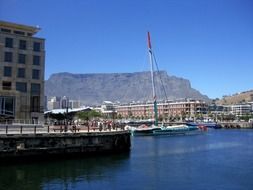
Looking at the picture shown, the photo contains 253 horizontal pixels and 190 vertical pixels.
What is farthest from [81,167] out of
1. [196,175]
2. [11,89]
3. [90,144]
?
[11,89]

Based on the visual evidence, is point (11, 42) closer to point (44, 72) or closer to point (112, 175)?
point (44, 72)

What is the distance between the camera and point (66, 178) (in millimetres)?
39250

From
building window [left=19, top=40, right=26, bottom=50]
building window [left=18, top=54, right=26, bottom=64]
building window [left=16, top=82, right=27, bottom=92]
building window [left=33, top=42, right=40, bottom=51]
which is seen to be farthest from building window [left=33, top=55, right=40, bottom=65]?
building window [left=16, top=82, right=27, bottom=92]

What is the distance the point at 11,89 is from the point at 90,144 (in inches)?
1142

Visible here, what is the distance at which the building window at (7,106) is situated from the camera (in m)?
71.7

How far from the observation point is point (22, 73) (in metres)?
79.7

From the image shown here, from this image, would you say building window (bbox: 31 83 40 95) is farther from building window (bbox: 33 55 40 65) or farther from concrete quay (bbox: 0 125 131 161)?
concrete quay (bbox: 0 125 131 161)

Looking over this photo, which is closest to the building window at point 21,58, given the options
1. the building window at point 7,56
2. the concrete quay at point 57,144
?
the building window at point 7,56

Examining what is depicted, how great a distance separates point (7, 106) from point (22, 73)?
9437 millimetres

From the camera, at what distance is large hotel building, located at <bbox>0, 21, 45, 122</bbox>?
7575 centimetres

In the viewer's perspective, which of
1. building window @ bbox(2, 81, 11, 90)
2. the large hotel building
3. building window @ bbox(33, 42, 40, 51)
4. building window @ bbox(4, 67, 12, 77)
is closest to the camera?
the large hotel building

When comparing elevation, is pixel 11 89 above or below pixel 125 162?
above

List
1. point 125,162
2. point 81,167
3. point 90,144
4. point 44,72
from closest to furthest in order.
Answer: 1. point 81,167
2. point 125,162
3. point 90,144
4. point 44,72

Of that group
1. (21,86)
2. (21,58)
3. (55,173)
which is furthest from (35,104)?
(55,173)
